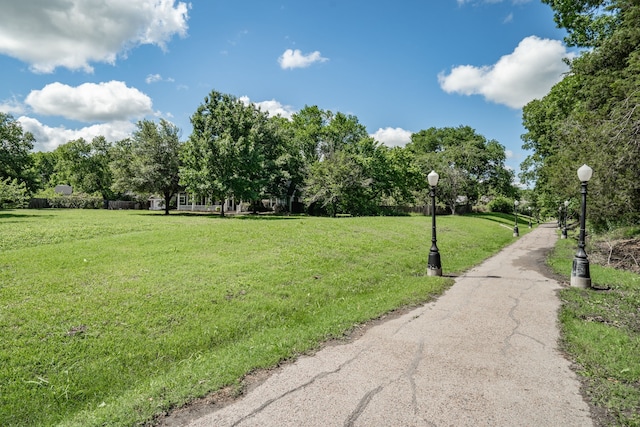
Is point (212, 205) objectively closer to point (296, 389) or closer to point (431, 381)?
point (296, 389)

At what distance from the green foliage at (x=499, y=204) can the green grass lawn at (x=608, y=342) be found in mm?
55583

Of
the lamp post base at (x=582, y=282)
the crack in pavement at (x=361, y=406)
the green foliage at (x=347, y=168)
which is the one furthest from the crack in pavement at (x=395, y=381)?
the green foliage at (x=347, y=168)

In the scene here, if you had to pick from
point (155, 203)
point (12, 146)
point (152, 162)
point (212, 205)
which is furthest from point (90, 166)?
point (152, 162)

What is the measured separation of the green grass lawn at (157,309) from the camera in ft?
15.1

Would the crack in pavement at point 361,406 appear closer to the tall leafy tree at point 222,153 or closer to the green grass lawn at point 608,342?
the green grass lawn at point 608,342

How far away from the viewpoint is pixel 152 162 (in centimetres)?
3262

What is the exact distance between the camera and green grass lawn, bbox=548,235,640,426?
13.0 ft

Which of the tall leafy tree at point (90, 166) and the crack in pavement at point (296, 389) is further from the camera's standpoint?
the tall leafy tree at point (90, 166)

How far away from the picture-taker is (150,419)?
389 cm

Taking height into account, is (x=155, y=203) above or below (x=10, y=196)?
below

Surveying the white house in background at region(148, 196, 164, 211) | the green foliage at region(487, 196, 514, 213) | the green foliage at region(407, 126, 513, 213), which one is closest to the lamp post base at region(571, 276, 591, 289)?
the green foliage at region(407, 126, 513, 213)

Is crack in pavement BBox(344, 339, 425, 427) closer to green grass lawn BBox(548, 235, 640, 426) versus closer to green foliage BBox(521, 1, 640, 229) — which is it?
green grass lawn BBox(548, 235, 640, 426)

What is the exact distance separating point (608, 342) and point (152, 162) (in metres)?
34.9

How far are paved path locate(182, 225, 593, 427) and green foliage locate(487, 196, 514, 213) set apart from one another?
6026cm
